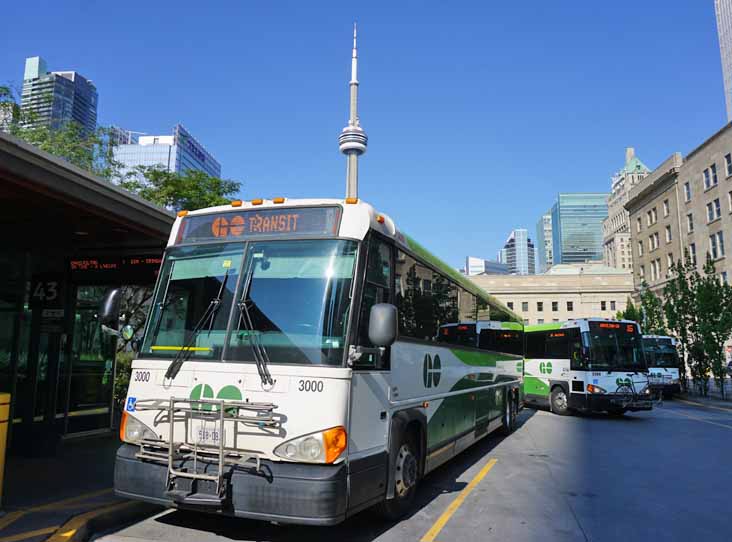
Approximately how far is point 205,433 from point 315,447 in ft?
3.42

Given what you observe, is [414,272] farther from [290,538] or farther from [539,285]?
[539,285]

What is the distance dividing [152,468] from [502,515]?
154 inches

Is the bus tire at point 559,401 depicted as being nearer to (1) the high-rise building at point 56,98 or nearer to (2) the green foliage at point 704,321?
(2) the green foliage at point 704,321

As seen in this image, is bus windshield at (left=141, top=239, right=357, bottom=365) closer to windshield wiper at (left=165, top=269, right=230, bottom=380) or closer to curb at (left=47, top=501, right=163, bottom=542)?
windshield wiper at (left=165, top=269, right=230, bottom=380)

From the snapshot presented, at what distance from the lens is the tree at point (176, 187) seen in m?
23.4

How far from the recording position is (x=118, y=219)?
25.4 feet

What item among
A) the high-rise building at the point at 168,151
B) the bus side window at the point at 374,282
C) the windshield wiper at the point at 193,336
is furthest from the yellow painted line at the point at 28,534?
the high-rise building at the point at 168,151

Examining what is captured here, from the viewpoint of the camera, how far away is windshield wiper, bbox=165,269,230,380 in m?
5.29

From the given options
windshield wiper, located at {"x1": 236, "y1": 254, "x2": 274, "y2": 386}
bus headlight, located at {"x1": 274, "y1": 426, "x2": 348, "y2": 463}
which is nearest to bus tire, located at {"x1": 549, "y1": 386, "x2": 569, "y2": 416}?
bus headlight, located at {"x1": 274, "y1": 426, "x2": 348, "y2": 463}

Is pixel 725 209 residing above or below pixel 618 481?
above

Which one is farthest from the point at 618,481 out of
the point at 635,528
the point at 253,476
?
the point at 253,476

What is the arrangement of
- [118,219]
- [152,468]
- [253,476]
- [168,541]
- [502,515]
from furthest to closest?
[118,219] → [502,515] → [168,541] → [152,468] → [253,476]

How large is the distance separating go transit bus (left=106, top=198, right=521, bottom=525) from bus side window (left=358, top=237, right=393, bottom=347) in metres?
0.02

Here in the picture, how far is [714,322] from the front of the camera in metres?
27.9
